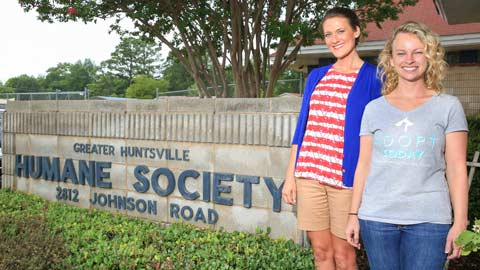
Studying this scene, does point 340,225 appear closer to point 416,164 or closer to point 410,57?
point 416,164

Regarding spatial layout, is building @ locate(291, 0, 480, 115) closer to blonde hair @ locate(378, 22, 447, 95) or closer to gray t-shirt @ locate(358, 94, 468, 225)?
blonde hair @ locate(378, 22, 447, 95)

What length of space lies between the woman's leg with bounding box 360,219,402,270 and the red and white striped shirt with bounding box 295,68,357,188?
390 mm

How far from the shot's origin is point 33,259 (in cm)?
309

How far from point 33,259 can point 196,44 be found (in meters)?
7.53

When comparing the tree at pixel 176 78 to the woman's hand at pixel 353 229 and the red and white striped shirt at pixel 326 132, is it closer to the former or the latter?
the red and white striped shirt at pixel 326 132

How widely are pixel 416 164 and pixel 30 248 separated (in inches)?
97.9

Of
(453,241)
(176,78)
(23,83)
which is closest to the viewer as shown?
(453,241)

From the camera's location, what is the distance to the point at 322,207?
8.38 feet

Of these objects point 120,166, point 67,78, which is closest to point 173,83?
point 67,78

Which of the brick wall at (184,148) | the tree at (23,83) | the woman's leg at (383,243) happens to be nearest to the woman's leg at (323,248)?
the woman's leg at (383,243)

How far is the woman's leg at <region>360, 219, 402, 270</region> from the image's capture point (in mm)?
2041

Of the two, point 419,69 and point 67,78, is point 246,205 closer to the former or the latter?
point 419,69

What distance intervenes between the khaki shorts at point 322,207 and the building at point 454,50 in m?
8.90

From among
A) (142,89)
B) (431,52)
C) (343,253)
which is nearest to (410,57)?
(431,52)
